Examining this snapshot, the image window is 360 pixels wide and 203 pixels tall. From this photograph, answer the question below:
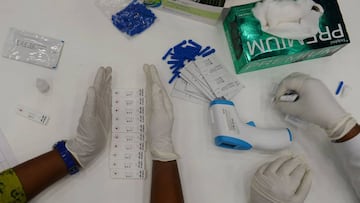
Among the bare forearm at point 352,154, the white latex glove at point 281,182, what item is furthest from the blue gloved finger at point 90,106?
the bare forearm at point 352,154

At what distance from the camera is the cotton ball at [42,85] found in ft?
2.98

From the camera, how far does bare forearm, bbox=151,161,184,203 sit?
808 mm

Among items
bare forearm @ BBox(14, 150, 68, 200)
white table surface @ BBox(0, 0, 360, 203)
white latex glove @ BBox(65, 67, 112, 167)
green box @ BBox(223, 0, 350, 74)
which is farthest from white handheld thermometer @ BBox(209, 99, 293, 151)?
bare forearm @ BBox(14, 150, 68, 200)

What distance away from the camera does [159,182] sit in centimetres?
83

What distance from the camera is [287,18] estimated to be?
0.91 m

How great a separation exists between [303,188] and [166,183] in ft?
1.09

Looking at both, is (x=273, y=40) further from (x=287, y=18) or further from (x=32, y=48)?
(x=32, y=48)

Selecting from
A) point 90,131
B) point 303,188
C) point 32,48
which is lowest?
point 303,188

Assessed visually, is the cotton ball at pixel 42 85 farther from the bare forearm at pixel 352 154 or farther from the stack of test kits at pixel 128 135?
the bare forearm at pixel 352 154

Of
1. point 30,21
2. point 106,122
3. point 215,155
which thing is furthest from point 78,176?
point 30,21

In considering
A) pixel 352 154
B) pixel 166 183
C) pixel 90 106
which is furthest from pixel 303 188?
pixel 90 106

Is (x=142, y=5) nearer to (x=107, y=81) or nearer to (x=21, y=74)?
(x=107, y=81)

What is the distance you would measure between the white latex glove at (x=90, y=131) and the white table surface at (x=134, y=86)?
0.05 meters

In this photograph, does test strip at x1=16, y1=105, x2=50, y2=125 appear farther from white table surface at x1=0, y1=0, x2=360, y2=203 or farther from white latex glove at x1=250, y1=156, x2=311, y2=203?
white latex glove at x1=250, y1=156, x2=311, y2=203
